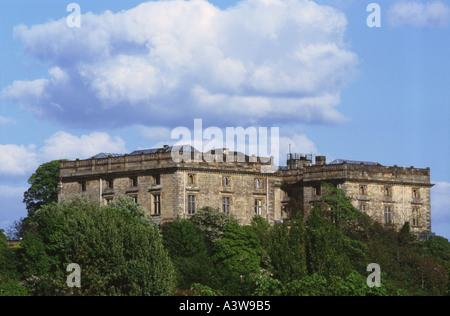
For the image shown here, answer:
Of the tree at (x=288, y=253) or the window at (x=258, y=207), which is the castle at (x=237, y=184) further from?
the tree at (x=288, y=253)

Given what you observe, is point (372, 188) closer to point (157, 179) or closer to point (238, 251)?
point (157, 179)

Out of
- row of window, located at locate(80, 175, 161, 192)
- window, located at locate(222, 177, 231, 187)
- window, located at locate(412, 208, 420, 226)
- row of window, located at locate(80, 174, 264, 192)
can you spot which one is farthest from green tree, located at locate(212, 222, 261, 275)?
window, located at locate(412, 208, 420, 226)

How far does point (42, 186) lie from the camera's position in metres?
138

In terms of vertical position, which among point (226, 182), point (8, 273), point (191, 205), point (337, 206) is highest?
point (226, 182)

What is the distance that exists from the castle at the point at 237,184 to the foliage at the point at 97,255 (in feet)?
55.4

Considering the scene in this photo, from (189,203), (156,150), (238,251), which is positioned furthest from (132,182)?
(238,251)

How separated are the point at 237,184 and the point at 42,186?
27731 millimetres

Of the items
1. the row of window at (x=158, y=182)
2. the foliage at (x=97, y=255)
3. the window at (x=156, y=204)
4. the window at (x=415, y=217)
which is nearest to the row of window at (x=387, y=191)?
the window at (x=415, y=217)

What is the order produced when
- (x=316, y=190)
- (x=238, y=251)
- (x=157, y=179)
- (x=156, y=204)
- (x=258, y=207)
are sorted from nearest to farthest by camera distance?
(x=238, y=251) → (x=156, y=204) → (x=157, y=179) → (x=258, y=207) → (x=316, y=190)

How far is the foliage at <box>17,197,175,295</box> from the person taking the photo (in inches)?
3388

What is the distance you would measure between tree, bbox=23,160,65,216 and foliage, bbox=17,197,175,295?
35324mm

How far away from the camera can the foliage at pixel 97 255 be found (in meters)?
86.1
